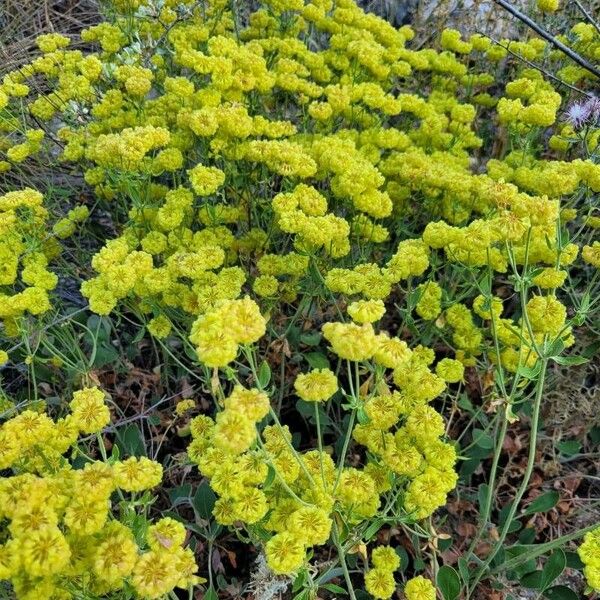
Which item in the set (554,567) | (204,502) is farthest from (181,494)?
(554,567)

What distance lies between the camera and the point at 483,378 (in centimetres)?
280

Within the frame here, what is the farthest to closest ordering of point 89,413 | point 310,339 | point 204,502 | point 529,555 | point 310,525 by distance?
1. point 310,339
2. point 204,502
3. point 529,555
4. point 89,413
5. point 310,525

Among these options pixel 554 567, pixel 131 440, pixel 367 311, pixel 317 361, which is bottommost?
pixel 131 440

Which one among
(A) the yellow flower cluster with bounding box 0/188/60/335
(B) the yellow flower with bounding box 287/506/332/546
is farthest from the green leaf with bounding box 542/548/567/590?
(A) the yellow flower cluster with bounding box 0/188/60/335

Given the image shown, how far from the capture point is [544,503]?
2594 mm

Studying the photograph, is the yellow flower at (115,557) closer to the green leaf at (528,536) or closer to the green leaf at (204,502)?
the green leaf at (204,502)

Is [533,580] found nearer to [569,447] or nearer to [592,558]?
[592,558]

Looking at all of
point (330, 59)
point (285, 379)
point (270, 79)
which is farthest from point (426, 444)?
point (330, 59)

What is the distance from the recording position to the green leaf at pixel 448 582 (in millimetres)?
2162

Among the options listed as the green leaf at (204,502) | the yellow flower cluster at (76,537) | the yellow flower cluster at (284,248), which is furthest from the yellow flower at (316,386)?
the green leaf at (204,502)

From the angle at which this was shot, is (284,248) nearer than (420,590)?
No

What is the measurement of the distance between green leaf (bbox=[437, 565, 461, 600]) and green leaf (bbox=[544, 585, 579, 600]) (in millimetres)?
439

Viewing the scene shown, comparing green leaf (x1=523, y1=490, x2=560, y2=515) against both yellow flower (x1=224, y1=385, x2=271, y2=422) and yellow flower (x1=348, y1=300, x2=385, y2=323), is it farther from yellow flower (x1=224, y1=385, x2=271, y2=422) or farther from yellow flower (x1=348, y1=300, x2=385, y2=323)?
yellow flower (x1=224, y1=385, x2=271, y2=422)

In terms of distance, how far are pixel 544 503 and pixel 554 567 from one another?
0.38 meters
